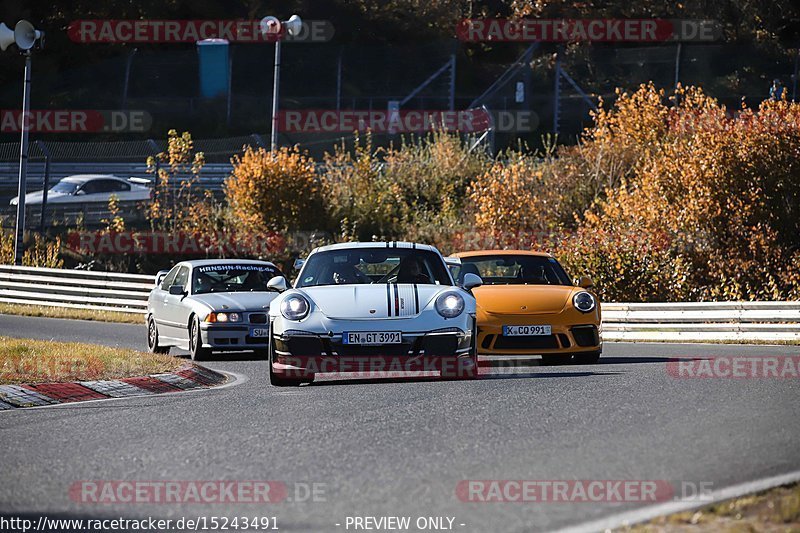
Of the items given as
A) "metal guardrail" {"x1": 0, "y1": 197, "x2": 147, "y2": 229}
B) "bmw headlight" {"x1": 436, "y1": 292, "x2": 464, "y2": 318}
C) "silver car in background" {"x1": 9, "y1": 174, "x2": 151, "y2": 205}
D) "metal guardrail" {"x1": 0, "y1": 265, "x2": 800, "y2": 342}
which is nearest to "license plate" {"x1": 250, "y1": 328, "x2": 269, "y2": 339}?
"bmw headlight" {"x1": 436, "y1": 292, "x2": 464, "y2": 318}

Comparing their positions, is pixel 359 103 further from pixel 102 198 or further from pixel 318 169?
pixel 102 198

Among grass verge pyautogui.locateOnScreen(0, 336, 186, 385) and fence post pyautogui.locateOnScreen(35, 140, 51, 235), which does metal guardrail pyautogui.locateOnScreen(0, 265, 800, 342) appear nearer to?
fence post pyautogui.locateOnScreen(35, 140, 51, 235)

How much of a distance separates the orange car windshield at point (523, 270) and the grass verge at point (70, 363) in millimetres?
3913

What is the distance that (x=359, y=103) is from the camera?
43.4 metres

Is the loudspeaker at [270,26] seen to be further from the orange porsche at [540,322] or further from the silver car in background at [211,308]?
the orange porsche at [540,322]

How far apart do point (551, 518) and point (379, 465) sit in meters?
1.64

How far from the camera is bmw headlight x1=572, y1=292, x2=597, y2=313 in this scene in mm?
14906

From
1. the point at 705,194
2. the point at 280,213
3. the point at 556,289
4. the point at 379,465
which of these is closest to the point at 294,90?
the point at 280,213

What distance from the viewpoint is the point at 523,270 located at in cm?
1656

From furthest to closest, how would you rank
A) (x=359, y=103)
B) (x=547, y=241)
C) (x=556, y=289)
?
(x=359, y=103) → (x=547, y=241) → (x=556, y=289)

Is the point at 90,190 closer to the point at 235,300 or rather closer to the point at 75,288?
the point at 75,288

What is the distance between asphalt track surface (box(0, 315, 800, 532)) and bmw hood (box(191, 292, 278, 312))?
15.3ft

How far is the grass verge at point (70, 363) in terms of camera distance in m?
13.0

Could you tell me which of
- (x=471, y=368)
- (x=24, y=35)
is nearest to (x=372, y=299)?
(x=471, y=368)
